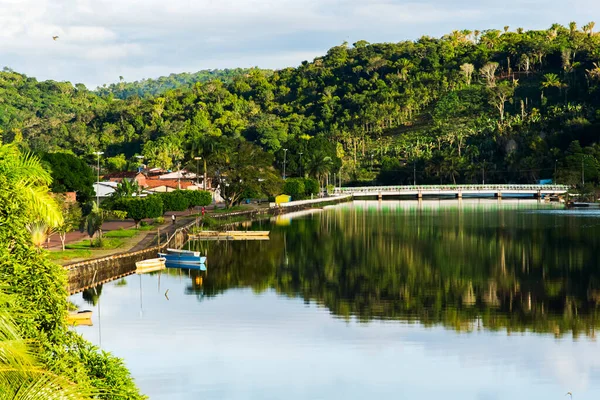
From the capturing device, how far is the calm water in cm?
3638

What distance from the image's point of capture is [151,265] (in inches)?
2645

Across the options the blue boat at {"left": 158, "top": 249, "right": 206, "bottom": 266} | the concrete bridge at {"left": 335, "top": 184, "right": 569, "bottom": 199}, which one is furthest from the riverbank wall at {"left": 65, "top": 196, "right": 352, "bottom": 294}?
the concrete bridge at {"left": 335, "top": 184, "right": 569, "bottom": 199}

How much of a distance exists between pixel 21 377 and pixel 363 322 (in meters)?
33.3

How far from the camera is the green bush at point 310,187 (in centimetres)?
16962

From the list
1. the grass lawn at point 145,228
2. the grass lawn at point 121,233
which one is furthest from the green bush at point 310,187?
the grass lawn at point 121,233

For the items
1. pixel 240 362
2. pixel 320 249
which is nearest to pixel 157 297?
pixel 240 362

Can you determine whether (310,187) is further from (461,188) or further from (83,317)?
(83,317)

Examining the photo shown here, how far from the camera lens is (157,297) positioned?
57719 mm

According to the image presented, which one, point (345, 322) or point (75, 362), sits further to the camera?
point (345, 322)

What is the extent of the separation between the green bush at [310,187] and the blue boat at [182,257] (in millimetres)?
98414

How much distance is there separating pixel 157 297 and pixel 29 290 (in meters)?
38.1

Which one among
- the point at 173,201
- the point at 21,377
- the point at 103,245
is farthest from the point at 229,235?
the point at 21,377

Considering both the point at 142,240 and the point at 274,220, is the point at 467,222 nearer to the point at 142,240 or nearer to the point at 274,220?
the point at 274,220

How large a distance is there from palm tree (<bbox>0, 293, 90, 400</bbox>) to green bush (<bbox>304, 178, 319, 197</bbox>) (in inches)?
5996
